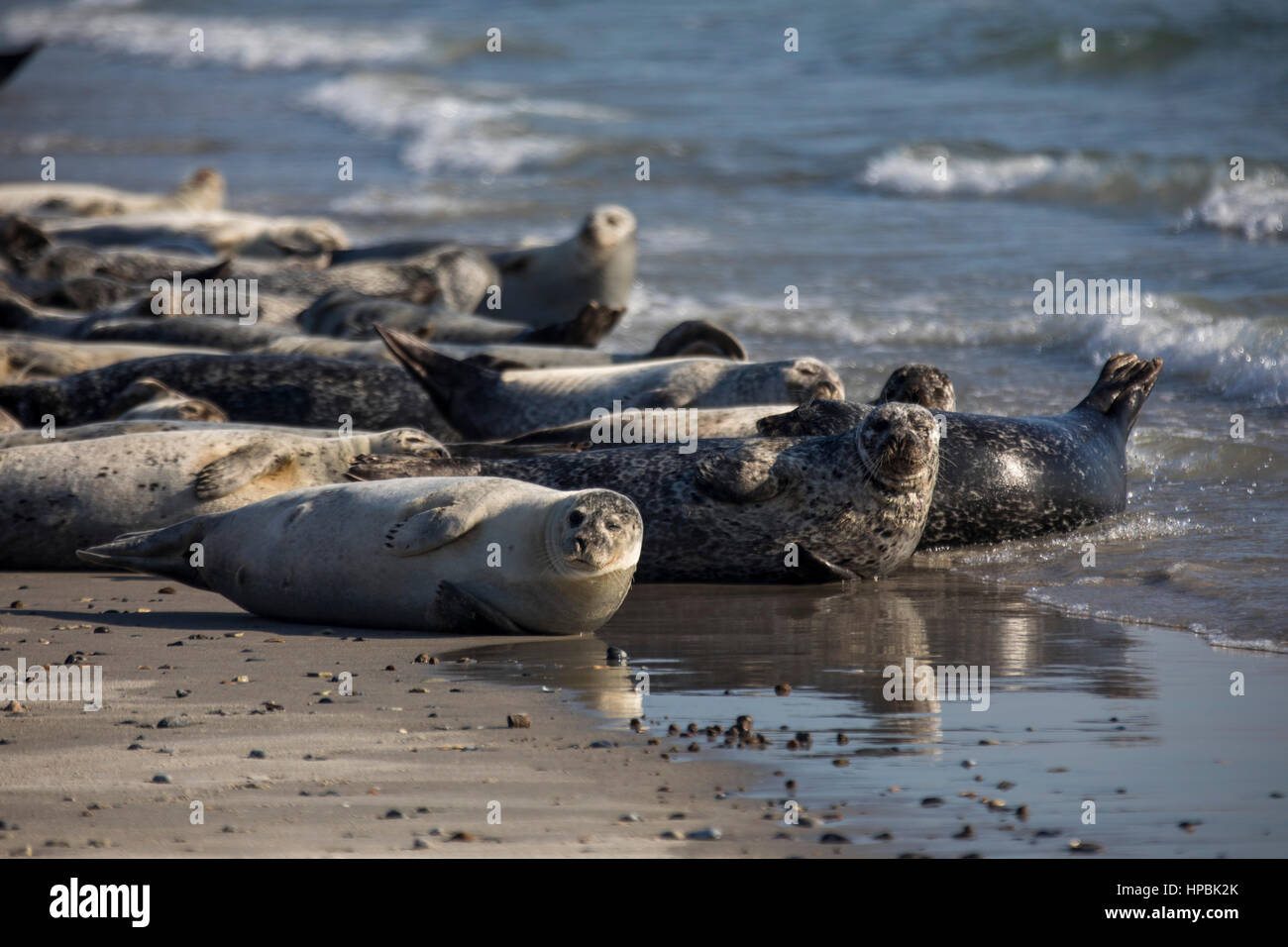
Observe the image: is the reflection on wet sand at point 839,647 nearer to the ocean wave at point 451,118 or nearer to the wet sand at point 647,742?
the wet sand at point 647,742

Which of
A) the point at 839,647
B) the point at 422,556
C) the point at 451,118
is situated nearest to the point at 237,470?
the point at 422,556

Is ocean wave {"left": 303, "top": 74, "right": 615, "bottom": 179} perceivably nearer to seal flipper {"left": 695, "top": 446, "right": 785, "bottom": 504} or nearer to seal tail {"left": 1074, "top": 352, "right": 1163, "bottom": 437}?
seal tail {"left": 1074, "top": 352, "right": 1163, "bottom": 437}

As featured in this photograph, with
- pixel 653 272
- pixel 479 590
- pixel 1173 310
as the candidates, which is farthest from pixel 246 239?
pixel 479 590

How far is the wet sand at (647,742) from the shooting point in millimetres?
3301

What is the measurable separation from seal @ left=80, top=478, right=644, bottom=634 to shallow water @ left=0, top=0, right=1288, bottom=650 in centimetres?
158

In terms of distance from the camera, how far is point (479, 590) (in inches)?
206

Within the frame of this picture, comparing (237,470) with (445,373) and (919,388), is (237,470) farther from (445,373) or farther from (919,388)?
(919,388)

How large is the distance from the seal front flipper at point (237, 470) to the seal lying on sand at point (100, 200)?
33.1ft

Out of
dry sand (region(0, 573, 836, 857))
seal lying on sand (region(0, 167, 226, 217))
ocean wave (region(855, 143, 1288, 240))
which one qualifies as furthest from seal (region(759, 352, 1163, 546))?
seal lying on sand (region(0, 167, 226, 217))

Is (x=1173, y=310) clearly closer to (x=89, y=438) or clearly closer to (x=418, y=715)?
(x=89, y=438)

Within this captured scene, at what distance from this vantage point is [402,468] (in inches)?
245

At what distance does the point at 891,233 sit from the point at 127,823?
44.7ft

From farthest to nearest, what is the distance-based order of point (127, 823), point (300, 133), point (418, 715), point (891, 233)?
point (300, 133) → point (891, 233) → point (418, 715) → point (127, 823)

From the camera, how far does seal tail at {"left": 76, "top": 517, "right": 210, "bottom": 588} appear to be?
5.61 meters
